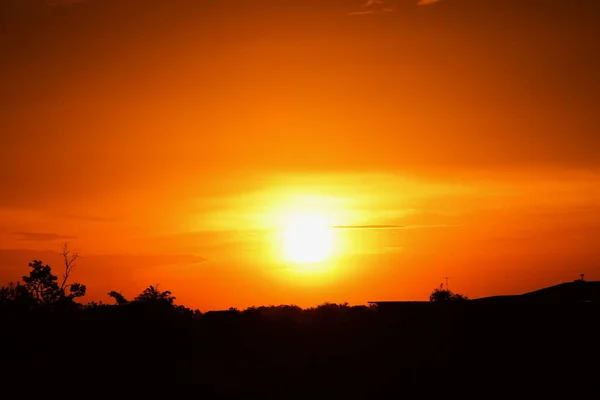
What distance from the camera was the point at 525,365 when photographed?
146 ft

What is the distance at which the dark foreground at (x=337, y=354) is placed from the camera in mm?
43906

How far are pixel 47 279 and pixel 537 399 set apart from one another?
67372mm

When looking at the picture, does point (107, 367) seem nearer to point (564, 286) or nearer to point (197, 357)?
point (197, 357)

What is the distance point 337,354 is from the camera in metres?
51.5

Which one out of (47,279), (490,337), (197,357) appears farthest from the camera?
(47,279)

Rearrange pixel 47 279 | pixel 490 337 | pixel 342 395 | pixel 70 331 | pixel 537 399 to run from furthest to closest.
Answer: pixel 47 279 < pixel 70 331 < pixel 490 337 < pixel 342 395 < pixel 537 399

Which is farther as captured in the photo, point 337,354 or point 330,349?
point 330,349

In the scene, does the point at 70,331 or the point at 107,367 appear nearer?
the point at 107,367

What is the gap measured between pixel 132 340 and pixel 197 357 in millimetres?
5238

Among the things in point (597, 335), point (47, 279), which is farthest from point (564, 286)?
point (47, 279)

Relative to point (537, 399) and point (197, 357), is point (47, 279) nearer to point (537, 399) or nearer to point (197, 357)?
point (197, 357)

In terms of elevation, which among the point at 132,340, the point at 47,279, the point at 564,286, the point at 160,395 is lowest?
the point at 160,395

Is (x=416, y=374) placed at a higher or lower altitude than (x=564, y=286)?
lower

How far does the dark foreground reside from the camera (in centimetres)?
4391
